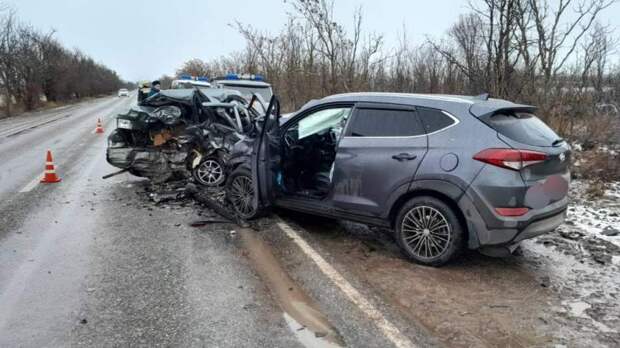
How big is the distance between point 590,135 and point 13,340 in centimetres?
1082

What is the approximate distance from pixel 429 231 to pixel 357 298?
1.14m

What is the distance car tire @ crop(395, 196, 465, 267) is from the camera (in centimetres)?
456

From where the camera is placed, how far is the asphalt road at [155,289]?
3426 mm

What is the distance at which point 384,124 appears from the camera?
507 cm

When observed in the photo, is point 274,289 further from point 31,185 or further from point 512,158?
point 31,185

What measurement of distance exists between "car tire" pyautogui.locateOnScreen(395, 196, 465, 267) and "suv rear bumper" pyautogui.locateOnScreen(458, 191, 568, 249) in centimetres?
14

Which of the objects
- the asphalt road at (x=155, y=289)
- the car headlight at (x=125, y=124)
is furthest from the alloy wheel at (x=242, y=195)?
the car headlight at (x=125, y=124)

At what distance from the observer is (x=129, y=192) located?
8188 mm

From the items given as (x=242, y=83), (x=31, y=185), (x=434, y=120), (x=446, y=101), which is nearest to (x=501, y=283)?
(x=434, y=120)

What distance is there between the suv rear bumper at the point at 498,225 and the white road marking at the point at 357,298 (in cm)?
123

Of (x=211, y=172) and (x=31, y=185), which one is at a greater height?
(x=211, y=172)

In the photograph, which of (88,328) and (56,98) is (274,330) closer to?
(88,328)

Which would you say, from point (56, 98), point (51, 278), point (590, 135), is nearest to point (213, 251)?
point (51, 278)

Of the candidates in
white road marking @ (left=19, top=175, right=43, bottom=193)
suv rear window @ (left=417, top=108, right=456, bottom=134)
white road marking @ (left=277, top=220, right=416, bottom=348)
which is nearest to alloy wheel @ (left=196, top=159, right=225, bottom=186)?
white road marking @ (left=19, top=175, right=43, bottom=193)
